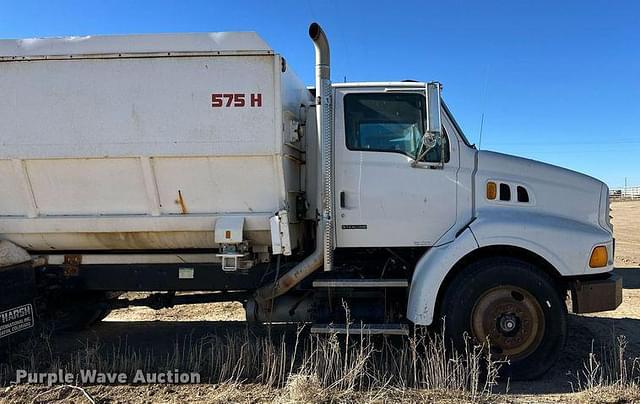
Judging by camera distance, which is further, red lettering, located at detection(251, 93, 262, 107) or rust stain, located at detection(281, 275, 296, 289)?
rust stain, located at detection(281, 275, 296, 289)

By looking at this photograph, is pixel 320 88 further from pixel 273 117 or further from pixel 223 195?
pixel 223 195

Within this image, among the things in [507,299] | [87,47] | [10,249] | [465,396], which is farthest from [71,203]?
[507,299]

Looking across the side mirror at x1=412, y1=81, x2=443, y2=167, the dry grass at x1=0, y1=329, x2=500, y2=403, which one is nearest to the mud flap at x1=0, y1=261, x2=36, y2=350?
the dry grass at x1=0, y1=329, x2=500, y2=403

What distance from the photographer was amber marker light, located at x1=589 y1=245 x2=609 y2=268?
4.02 m

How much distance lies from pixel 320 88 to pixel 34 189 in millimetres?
2711

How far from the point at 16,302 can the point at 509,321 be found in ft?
14.5

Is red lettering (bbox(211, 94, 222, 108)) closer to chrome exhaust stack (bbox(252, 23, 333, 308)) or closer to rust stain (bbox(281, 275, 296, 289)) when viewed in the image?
chrome exhaust stack (bbox(252, 23, 333, 308))

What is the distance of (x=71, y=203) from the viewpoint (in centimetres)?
401

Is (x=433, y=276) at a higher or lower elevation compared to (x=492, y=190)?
lower

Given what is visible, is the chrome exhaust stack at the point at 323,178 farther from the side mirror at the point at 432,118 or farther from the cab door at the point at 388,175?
the side mirror at the point at 432,118

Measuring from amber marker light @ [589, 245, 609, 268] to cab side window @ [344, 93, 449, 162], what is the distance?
156 cm

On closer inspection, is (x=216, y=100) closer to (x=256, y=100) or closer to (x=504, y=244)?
(x=256, y=100)

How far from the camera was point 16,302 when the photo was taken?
160 inches

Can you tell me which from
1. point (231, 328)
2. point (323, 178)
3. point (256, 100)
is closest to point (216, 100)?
point (256, 100)
